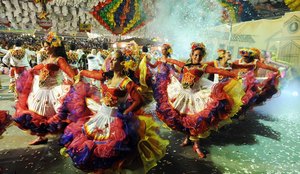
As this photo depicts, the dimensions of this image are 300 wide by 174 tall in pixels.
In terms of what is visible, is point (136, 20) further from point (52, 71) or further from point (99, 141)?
point (99, 141)

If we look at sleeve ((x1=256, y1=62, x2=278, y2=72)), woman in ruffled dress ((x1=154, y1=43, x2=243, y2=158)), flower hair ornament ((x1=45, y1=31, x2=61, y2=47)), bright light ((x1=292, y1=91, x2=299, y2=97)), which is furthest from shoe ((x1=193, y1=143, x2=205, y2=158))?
bright light ((x1=292, y1=91, x2=299, y2=97))

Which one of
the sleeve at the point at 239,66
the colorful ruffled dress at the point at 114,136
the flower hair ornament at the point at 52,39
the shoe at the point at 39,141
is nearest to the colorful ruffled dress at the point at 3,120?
the colorful ruffled dress at the point at 114,136

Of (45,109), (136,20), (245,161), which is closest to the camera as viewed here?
(45,109)

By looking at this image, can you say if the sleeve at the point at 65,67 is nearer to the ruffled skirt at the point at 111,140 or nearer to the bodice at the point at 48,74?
the bodice at the point at 48,74

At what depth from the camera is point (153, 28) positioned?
23.1 feet

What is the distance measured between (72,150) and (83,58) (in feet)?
35.6

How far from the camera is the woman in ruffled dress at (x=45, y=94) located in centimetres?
394

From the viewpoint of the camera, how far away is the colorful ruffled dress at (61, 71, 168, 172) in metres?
2.80

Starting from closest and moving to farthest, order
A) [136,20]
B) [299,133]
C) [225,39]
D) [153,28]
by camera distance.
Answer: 1. [136,20]
2. [299,133]
3. [153,28]
4. [225,39]

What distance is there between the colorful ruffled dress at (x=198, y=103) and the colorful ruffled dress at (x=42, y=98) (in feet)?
5.81

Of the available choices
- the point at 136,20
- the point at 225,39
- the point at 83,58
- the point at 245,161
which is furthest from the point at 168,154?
the point at 225,39

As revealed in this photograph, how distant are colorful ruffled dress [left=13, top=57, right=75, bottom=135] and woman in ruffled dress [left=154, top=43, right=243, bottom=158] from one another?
1.77 metres

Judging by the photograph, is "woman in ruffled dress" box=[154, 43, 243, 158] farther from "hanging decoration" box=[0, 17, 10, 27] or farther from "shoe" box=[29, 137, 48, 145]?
"hanging decoration" box=[0, 17, 10, 27]

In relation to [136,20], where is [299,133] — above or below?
below
